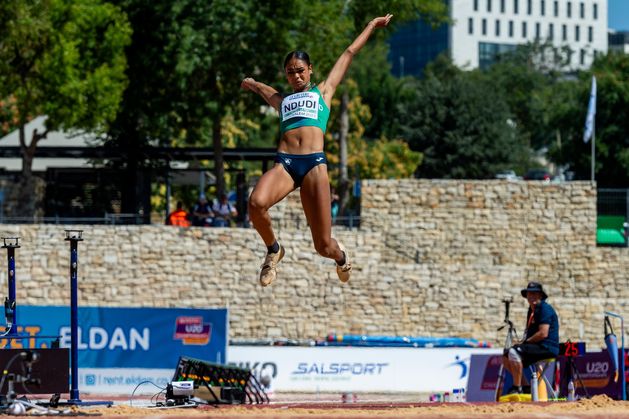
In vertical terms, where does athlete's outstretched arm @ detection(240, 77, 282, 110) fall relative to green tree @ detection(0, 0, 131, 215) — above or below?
below

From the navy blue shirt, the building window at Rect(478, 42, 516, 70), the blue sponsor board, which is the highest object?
the building window at Rect(478, 42, 516, 70)

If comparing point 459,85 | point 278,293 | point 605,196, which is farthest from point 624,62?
point 278,293

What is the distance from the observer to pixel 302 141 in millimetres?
11680

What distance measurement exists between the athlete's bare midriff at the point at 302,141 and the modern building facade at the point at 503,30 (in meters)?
135

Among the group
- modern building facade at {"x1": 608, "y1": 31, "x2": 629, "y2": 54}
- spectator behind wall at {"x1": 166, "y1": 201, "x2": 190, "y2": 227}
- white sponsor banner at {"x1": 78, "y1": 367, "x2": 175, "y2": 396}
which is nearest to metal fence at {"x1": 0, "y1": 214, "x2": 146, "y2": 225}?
spectator behind wall at {"x1": 166, "y1": 201, "x2": 190, "y2": 227}

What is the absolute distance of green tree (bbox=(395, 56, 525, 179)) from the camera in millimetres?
60969

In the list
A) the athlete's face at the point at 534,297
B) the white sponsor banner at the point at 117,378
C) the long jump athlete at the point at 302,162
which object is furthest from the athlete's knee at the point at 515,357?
the white sponsor banner at the point at 117,378

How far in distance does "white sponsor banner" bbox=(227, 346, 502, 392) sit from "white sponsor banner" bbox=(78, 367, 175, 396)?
4.58 feet

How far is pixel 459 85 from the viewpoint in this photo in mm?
63219

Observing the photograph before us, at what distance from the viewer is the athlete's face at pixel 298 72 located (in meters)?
11.8

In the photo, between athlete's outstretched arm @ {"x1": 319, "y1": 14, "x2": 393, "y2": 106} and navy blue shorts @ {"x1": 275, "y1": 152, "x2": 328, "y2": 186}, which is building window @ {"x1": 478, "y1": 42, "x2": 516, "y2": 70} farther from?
navy blue shorts @ {"x1": 275, "y1": 152, "x2": 328, "y2": 186}

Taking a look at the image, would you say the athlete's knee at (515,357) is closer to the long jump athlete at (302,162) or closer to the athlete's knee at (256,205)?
the long jump athlete at (302,162)

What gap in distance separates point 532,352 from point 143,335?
9147mm

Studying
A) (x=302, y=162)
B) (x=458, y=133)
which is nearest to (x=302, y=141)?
(x=302, y=162)
